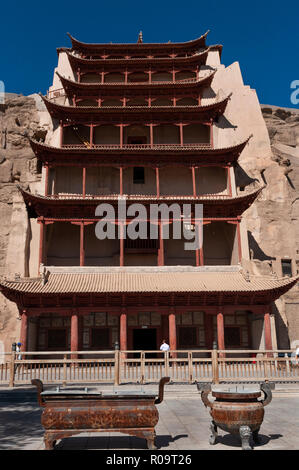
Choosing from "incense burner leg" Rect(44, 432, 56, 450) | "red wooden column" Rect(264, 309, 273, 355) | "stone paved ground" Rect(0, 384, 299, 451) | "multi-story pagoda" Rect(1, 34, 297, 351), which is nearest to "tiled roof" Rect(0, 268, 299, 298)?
"multi-story pagoda" Rect(1, 34, 297, 351)

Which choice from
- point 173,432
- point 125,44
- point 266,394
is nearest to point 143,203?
point 125,44

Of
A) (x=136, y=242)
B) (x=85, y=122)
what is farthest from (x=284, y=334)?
(x=85, y=122)

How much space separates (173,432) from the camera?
7.84m

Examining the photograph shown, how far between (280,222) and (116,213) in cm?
1371

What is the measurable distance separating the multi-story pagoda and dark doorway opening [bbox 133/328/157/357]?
0.06 m

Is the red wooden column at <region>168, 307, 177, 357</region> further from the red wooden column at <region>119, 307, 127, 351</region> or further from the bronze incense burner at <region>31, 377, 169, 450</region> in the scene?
the bronze incense burner at <region>31, 377, 169, 450</region>

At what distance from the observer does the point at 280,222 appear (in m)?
31.7

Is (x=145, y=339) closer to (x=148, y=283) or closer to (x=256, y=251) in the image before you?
(x=148, y=283)

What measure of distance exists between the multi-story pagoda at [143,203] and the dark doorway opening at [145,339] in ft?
0.20

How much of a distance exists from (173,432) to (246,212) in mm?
25375

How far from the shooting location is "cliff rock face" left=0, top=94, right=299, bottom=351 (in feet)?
87.9

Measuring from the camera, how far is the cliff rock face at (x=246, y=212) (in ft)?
87.9

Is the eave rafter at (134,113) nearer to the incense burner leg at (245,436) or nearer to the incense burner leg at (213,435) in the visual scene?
the incense burner leg at (213,435)

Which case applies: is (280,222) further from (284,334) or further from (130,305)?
(130,305)
